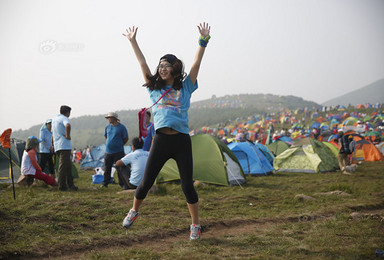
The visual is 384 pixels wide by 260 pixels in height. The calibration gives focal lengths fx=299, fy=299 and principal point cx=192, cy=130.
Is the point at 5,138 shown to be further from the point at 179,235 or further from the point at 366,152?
the point at 366,152

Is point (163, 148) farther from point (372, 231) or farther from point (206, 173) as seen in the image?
point (206, 173)

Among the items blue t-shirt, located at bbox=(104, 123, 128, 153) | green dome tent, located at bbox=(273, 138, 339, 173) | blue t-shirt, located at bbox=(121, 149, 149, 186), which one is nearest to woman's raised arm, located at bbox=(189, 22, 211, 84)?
blue t-shirt, located at bbox=(121, 149, 149, 186)

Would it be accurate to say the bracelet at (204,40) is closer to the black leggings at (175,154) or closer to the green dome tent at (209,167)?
the black leggings at (175,154)

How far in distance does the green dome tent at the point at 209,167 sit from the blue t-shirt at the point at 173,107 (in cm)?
533

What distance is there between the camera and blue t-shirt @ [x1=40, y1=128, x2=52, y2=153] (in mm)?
8656

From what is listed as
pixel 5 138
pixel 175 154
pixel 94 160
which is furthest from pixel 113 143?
pixel 94 160

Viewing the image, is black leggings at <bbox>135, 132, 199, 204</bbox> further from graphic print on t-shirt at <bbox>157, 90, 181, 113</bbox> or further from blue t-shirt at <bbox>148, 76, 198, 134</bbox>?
graphic print on t-shirt at <bbox>157, 90, 181, 113</bbox>

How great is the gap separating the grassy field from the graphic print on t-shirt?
1.52m

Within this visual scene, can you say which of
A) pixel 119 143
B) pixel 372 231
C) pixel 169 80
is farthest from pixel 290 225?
pixel 119 143

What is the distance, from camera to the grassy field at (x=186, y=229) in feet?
9.91

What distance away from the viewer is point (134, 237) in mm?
3586

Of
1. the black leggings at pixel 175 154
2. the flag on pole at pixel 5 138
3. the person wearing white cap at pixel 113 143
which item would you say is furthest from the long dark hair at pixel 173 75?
the person wearing white cap at pixel 113 143

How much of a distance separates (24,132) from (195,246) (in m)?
147

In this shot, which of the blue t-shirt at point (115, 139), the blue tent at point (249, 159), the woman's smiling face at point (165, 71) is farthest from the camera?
the blue tent at point (249, 159)
